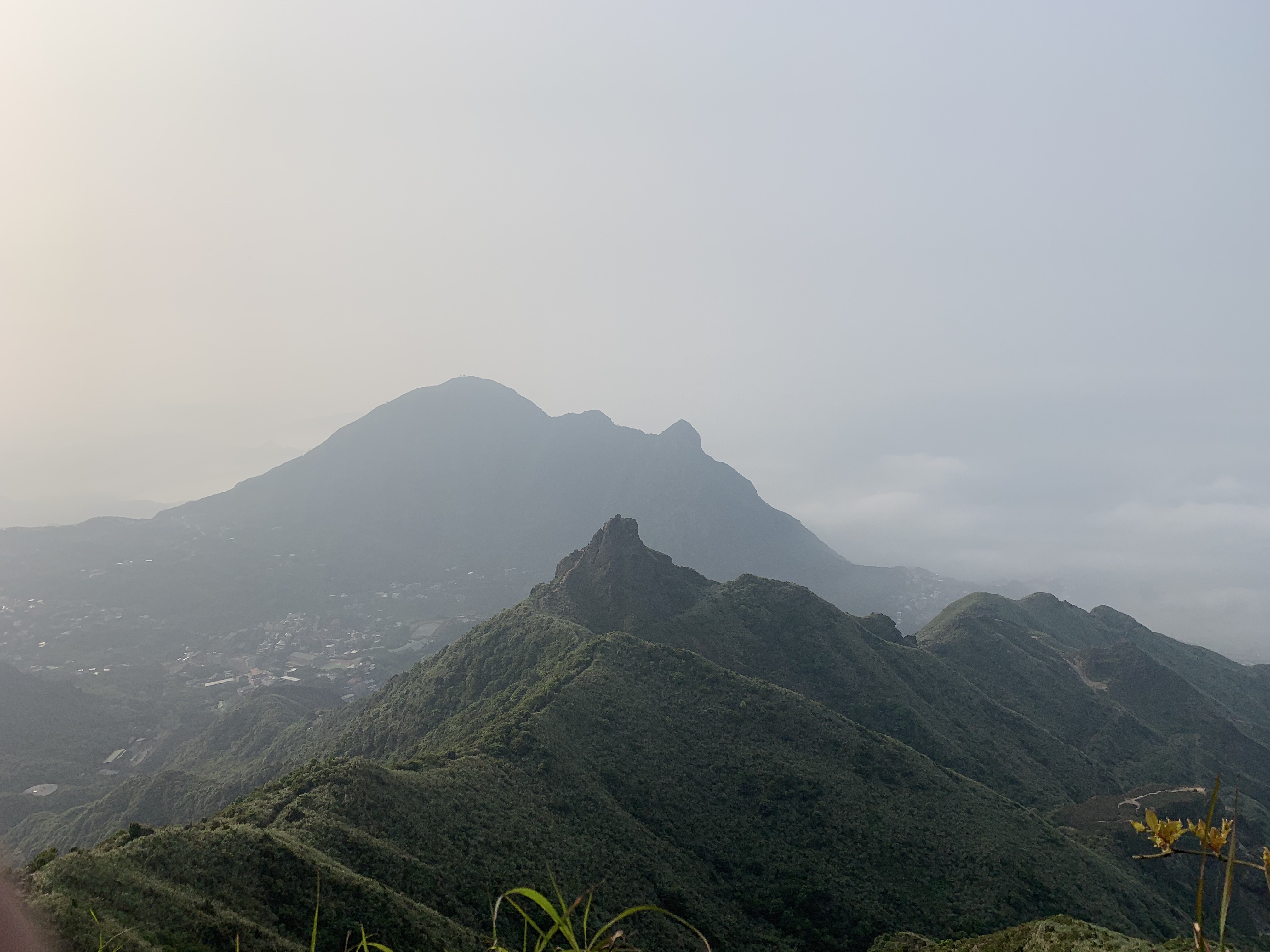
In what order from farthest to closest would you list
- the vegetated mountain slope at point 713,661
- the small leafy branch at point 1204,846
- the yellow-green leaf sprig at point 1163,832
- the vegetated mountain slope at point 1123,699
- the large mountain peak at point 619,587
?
the vegetated mountain slope at point 1123,699 < the large mountain peak at point 619,587 < the vegetated mountain slope at point 713,661 < the yellow-green leaf sprig at point 1163,832 < the small leafy branch at point 1204,846

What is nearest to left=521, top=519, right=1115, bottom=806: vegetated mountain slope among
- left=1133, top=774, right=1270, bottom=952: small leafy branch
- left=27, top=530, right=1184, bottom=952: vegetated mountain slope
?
left=27, top=530, right=1184, bottom=952: vegetated mountain slope

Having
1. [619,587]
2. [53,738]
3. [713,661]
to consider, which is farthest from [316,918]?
[53,738]

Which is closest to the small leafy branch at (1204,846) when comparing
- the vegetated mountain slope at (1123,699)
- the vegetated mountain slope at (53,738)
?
the vegetated mountain slope at (1123,699)

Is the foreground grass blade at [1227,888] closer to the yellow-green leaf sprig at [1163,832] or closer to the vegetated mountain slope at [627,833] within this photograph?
the yellow-green leaf sprig at [1163,832]

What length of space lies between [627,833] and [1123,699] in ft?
402

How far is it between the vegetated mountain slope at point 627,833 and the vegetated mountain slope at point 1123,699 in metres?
56.2

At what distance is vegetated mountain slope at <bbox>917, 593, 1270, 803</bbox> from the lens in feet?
370

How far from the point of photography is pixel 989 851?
2484 inches

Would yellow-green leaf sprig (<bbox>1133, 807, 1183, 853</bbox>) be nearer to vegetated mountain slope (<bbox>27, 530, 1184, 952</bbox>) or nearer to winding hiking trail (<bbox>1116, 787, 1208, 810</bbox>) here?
vegetated mountain slope (<bbox>27, 530, 1184, 952</bbox>)

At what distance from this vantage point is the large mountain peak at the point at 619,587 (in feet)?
365

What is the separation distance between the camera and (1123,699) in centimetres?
13262

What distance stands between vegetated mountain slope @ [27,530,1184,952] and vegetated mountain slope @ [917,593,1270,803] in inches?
2213

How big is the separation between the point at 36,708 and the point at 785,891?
570 feet

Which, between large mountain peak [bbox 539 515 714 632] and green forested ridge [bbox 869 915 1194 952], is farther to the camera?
large mountain peak [bbox 539 515 714 632]
